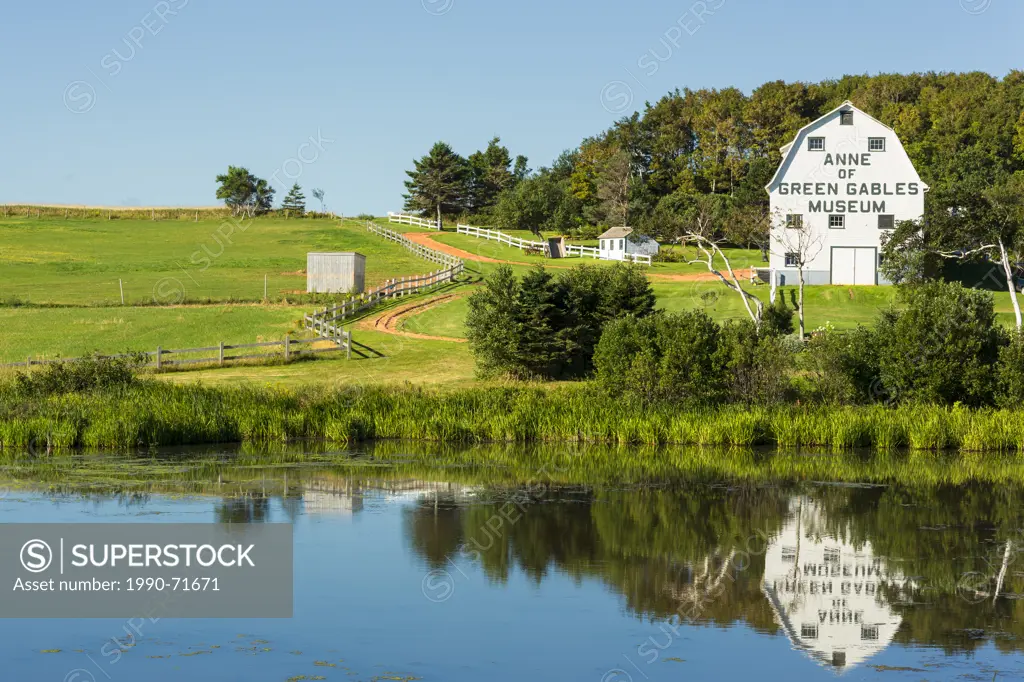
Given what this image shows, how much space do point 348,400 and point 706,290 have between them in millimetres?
32049

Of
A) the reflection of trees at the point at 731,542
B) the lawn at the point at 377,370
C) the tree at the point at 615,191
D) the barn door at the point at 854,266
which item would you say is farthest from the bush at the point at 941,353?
the tree at the point at 615,191

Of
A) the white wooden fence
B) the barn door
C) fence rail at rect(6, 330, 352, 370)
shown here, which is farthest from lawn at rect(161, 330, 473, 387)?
the white wooden fence

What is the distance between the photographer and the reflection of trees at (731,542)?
18.1 meters

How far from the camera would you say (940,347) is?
1506 inches

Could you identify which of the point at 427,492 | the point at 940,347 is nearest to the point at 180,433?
the point at 427,492

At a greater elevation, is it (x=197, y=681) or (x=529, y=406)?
(x=529, y=406)

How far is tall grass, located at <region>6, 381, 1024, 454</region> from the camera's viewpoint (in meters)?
33.9

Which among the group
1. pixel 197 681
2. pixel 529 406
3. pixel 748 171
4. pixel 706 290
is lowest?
pixel 197 681

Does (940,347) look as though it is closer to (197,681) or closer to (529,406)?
(529,406)

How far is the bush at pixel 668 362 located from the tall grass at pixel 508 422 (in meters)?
1.84

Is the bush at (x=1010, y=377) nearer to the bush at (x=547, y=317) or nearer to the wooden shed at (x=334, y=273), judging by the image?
the bush at (x=547, y=317)

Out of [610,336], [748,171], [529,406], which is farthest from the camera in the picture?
[748,171]

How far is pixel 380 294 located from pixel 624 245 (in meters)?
28.6

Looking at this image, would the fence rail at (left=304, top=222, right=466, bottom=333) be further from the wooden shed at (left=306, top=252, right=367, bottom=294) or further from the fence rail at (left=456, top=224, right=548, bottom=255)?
the fence rail at (left=456, top=224, right=548, bottom=255)
